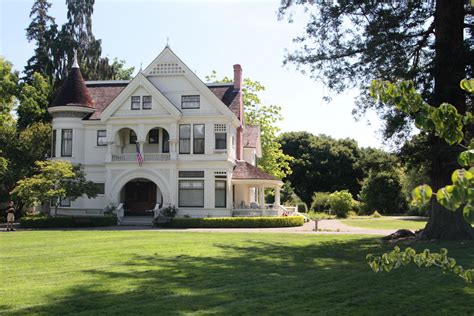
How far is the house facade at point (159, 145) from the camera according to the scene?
117 ft

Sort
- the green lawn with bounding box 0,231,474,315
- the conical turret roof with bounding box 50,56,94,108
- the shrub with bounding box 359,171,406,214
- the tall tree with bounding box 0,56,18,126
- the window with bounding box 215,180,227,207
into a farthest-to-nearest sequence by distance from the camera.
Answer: the shrub with bounding box 359,171,406,214 → the tall tree with bounding box 0,56,18,126 → the conical turret roof with bounding box 50,56,94,108 → the window with bounding box 215,180,227,207 → the green lawn with bounding box 0,231,474,315

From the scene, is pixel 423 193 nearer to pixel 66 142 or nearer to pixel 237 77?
pixel 66 142

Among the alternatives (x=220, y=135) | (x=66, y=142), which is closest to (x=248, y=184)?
(x=220, y=135)

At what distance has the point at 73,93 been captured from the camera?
3878 centimetres

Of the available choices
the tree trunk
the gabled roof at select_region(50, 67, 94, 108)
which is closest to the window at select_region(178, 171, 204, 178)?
the gabled roof at select_region(50, 67, 94, 108)

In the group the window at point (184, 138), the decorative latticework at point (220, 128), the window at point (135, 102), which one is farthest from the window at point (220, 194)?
the window at point (135, 102)

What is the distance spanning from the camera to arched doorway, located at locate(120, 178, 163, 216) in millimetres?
37781

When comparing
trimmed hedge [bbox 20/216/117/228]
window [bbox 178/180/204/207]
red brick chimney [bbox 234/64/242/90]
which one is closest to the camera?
trimmed hedge [bbox 20/216/117/228]

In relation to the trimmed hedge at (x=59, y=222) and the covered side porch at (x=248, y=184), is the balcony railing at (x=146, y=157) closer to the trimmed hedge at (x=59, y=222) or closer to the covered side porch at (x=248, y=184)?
the covered side porch at (x=248, y=184)

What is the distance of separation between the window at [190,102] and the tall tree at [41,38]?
20.7 meters

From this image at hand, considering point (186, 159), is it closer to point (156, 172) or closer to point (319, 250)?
point (156, 172)

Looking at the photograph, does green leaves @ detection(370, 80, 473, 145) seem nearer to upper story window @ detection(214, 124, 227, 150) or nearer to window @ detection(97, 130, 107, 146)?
upper story window @ detection(214, 124, 227, 150)

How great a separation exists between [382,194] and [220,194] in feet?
78.0

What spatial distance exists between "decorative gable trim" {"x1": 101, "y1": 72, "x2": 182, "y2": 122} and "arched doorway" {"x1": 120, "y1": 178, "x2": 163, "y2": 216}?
5.46 metres
